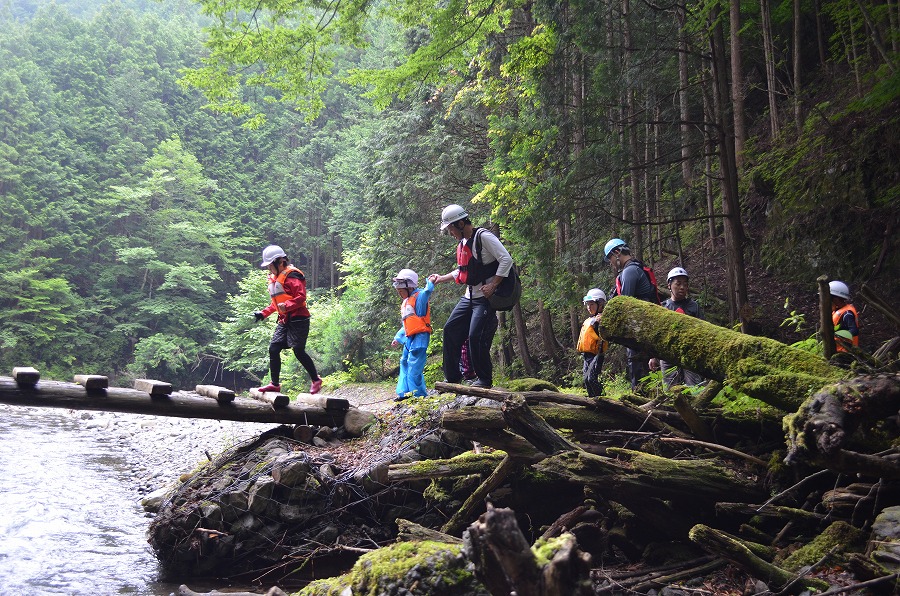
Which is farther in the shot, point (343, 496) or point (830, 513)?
point (343, 496)

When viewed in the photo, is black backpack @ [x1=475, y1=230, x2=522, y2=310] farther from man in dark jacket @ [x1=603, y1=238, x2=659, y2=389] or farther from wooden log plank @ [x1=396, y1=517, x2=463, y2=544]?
wooden log plank @ [x1=396, y1=517, x2=463, y2=544]

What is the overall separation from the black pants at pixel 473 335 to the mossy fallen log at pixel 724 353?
2654 mm

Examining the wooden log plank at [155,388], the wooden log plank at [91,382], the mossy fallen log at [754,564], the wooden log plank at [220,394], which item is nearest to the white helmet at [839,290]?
the mossy fallen log at [754,564]

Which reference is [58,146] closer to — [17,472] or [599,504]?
[17,472]

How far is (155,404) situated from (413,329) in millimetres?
3474

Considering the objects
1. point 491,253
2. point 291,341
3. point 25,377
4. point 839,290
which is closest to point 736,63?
point 839,290

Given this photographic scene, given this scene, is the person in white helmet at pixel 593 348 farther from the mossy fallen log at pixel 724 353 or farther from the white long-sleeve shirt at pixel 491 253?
the mossy fallen log at pixel 724 353

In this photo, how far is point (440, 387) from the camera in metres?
5.30

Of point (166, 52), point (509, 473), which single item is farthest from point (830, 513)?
point (166, 52)

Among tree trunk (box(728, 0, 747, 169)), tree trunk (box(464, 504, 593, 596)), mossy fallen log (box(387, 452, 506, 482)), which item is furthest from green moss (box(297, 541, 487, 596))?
tree trunk (box(728, 0, 747, 169))

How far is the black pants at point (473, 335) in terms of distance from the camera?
7340mm

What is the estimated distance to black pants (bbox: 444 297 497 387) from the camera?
24.1 ft

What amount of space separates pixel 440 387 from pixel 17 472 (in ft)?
32.1

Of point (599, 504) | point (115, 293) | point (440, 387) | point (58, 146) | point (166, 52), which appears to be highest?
point (166, 52)
